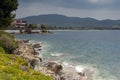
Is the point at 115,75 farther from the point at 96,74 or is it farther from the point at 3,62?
the point at 3,62

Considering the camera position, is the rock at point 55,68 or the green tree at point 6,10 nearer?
the rock at point 55,68

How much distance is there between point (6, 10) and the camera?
129 ft

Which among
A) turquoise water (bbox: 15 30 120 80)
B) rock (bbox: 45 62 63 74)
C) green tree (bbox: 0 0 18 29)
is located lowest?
turquoise water (bbox: 15 30 120 80)

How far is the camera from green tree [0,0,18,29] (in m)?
38.2

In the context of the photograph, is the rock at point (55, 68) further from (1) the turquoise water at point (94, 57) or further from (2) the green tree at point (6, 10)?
(2) the green tree at point (6, 10)

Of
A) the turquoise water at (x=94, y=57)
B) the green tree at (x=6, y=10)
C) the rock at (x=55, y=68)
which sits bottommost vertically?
the turquoise water at (x=94, y=57)

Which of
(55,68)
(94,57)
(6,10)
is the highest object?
(6,10)

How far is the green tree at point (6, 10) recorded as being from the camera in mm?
38188

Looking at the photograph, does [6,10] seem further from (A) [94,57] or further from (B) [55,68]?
(A) [94,57]

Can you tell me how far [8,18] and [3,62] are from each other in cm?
2548

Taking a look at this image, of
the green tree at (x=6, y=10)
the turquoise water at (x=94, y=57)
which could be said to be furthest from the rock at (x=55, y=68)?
the green tree at (x=6, y=10)

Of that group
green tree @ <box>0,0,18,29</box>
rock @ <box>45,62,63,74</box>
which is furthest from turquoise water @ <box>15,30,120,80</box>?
green tree @ <box>0,0,18,29</box>

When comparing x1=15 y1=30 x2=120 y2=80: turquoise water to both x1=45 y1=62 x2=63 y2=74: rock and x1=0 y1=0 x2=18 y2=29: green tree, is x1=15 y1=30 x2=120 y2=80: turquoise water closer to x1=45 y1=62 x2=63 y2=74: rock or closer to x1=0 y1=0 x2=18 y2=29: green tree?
x1=45 y1=62 x2=63 y2=74: rock

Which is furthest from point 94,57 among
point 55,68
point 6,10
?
point 55,68
